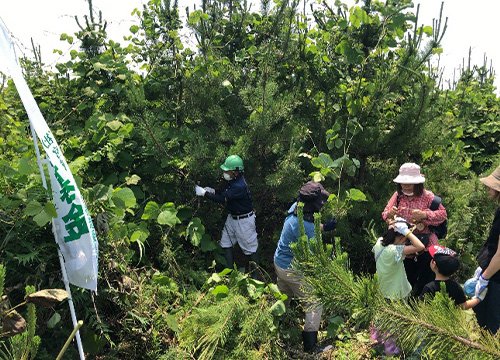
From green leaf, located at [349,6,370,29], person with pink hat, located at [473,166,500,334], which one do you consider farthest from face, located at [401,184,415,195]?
green leaf, located at [349,6,370,29]

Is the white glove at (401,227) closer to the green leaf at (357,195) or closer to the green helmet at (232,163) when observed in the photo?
the green leaf at (357,195)

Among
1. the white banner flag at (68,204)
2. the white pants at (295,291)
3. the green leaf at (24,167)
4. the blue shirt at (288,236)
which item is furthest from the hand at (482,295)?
the green leaf at (24,167)

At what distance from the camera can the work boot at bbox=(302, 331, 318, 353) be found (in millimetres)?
3509

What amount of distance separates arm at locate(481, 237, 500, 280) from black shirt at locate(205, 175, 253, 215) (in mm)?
2059

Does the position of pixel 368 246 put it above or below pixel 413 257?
below

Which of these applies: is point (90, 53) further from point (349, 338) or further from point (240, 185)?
point (349, 338)

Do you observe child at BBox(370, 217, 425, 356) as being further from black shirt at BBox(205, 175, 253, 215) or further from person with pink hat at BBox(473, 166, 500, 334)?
black shirt at BBox(205, 175, 253, 215)

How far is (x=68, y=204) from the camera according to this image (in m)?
2.69

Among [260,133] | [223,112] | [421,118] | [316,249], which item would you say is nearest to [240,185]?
[260,133]

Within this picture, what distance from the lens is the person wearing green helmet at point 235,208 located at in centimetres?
404

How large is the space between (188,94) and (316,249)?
335cm

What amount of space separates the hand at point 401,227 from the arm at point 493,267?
55 cm

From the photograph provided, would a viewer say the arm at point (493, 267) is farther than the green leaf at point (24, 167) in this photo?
No

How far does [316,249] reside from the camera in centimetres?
145
